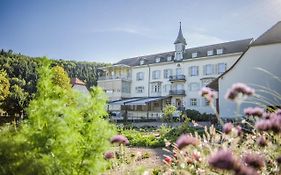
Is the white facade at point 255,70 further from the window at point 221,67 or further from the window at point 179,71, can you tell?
the window at point 179,71

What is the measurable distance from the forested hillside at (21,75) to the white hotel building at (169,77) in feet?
35.9

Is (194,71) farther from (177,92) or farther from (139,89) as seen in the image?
(139,89)

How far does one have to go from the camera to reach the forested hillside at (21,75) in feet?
108

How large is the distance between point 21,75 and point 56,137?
3125 inches

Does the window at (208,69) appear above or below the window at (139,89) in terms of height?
above

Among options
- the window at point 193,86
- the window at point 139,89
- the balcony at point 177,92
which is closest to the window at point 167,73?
the balcony at point 177,92

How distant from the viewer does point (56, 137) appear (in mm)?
2635

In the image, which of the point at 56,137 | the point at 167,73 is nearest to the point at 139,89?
the point at 167,73

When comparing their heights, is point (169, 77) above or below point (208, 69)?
below

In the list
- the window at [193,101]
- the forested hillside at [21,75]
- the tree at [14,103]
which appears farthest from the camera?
the window at [193,101]

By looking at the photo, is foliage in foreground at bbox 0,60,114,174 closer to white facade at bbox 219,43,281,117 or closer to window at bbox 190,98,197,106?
white facade at bbox 219,43,281,117

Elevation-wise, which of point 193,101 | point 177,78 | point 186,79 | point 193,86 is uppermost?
point 177,78

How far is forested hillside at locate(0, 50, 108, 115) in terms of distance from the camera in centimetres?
3297

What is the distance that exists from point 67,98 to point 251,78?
1742cm
